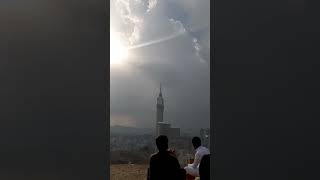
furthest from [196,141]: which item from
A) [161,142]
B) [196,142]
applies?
[161,142]

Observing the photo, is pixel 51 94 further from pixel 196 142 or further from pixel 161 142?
pixel 196 142

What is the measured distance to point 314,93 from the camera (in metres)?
3.32

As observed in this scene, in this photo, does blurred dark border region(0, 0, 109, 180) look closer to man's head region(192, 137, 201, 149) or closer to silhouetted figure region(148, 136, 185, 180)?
silhouetted figure region(148, 136, 185, 180)

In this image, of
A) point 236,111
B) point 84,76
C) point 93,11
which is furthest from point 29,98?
point 236,111

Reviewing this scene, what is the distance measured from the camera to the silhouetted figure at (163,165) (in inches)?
183

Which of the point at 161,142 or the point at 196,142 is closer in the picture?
the point at 161,142

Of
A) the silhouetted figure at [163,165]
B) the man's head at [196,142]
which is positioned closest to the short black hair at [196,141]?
the man's head at [196,142]

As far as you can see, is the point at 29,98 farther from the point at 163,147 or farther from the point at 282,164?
the point at 282,164

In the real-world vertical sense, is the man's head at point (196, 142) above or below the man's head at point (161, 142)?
below

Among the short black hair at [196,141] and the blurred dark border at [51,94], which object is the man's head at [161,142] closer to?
the blurred dark border at [51,94]

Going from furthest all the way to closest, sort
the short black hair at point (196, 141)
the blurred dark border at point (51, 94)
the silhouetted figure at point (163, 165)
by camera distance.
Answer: the short black hair at point (196, 141)
the silhouetted figure at point (163, 165)
the blurred dark border at point (51, 94)

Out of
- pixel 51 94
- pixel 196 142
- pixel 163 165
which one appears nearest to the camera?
pixel 51 94

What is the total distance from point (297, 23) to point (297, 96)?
540 mm

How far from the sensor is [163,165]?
15.3 ft
